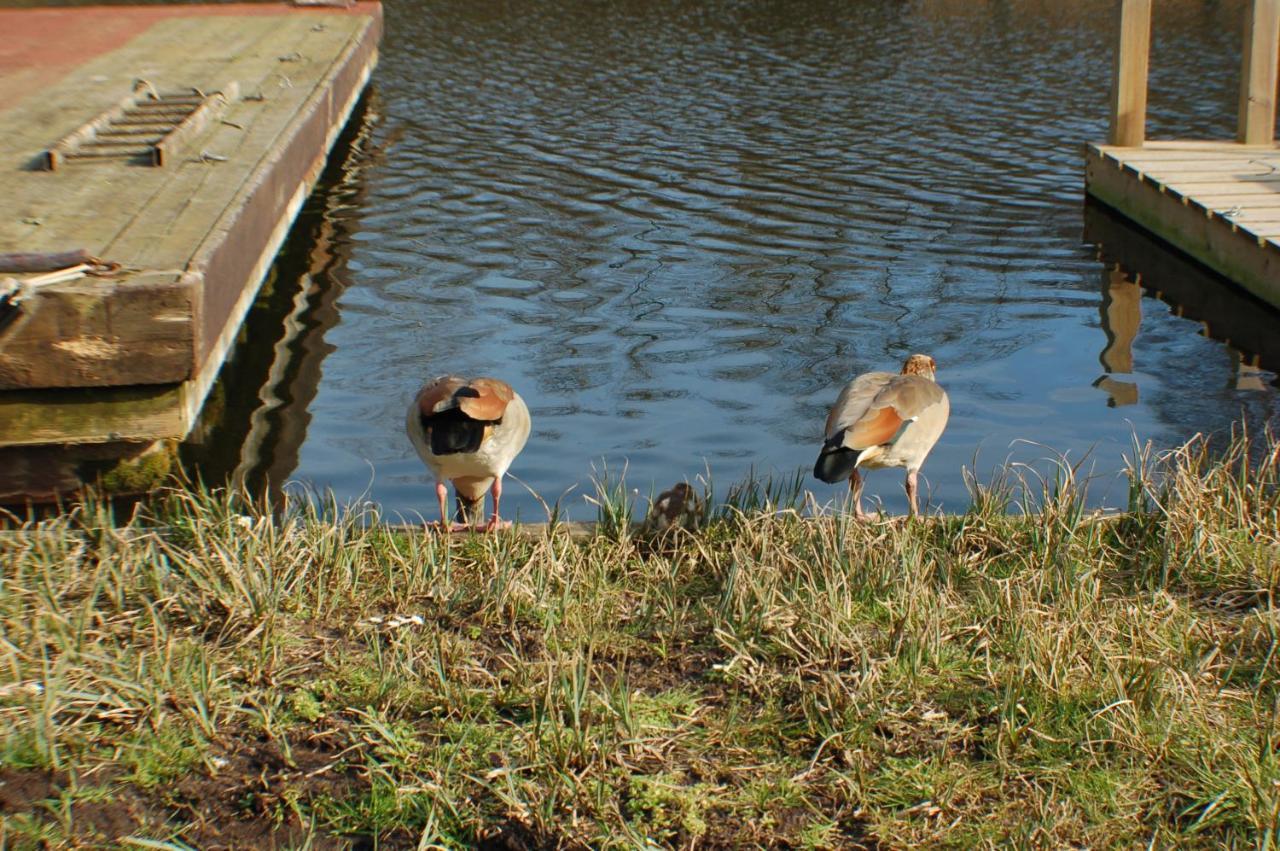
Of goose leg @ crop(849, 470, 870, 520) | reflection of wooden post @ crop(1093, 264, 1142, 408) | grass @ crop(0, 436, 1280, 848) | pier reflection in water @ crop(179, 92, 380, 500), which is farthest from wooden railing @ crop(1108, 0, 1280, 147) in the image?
grass @ crop(0, 436, 1280, 848)

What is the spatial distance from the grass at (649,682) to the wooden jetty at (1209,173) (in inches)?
217

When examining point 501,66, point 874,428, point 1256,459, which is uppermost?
point 501,66

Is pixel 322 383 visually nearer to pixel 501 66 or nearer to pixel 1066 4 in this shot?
pixel 501 66

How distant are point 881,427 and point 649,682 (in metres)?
1.86

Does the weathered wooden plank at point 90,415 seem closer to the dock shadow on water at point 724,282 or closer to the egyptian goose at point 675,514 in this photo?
the dock shadow on water at point 724,282

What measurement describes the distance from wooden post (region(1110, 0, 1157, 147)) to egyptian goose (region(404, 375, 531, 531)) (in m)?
9.11

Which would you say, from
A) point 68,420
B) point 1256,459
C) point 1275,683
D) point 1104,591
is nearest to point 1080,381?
point 1256,459

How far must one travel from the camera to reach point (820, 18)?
23719 millimetres

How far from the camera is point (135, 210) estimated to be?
7.23 metres

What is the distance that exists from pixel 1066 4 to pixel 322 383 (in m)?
19.2

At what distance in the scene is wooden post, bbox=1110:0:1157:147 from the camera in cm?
1286

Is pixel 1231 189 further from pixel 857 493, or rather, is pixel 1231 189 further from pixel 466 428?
pixel 466 428

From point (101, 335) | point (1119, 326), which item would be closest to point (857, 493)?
point (101, 335)

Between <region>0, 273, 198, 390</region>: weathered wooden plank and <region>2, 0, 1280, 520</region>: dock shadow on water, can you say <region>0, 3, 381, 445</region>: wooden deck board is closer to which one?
<region>0, 273, 198, 390</region>: weathered wooden plank
